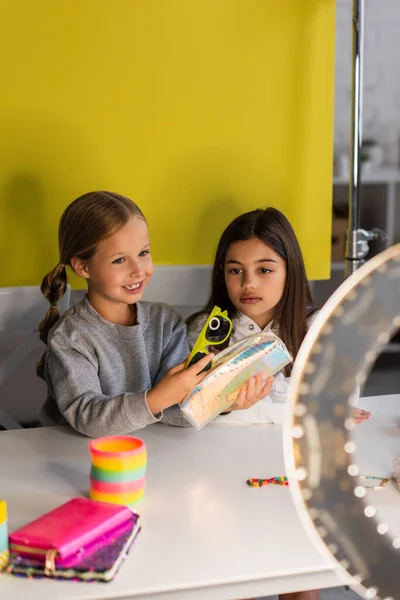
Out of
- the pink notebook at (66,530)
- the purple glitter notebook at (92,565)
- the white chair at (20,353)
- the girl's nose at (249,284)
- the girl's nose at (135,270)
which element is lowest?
the white chair at (20,353)

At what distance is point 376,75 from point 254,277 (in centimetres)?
256

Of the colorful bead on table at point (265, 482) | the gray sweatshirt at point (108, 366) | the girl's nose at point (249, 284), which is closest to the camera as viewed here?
the colorful bead on table at point (265, 482)

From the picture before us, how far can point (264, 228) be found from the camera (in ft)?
5.13

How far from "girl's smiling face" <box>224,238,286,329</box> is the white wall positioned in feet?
7.44

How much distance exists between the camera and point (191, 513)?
905mm

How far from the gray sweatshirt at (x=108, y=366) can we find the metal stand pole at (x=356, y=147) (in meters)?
0.47

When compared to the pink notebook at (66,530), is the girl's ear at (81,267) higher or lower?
higher

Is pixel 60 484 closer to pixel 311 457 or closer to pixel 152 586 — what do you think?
pixel 152 586

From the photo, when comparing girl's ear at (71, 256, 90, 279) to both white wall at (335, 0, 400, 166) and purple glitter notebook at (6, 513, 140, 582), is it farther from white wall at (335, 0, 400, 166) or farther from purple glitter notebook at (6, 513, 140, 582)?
white wall at (335, 0, 400, 166)

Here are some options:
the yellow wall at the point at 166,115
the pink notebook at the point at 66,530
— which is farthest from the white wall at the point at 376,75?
the pink notebook at the point at 66,530

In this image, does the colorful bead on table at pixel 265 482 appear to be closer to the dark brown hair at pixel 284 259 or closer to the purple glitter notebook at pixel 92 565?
the purple glitter notebook at pixel 92 565

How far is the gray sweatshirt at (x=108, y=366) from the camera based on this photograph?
3.94ft

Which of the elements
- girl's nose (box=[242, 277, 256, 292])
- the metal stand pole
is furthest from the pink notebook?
the metal stand pole

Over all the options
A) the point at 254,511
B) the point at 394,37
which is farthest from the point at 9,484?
the point at 394,37
